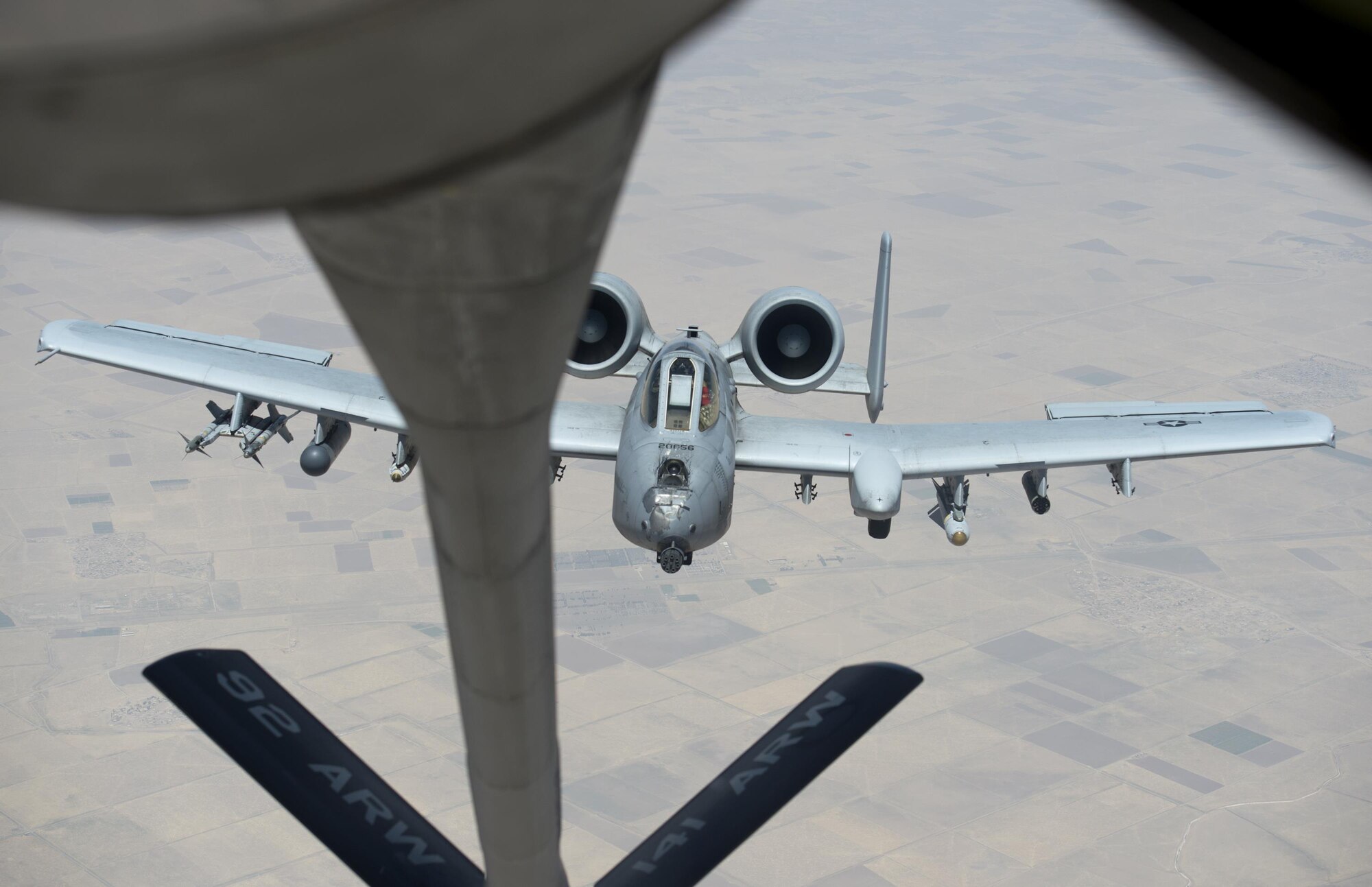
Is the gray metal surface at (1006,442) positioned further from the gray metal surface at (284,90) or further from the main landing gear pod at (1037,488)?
the gray metal surface at (284,90)

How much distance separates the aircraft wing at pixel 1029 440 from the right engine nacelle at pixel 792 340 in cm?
90

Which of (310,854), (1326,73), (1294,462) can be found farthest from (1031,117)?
(1326,73)

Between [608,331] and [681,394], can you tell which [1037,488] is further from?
[608,331]

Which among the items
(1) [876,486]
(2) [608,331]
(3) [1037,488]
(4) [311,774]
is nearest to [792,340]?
(2) [608,331]

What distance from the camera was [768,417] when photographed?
81.8 ft

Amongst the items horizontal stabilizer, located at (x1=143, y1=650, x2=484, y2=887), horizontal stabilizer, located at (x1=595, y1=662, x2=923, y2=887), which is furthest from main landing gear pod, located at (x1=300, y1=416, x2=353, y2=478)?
horizontal stabilizer, located at (x1=595, y1=662, x2=923, y2=887)

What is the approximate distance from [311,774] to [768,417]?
1520 centimetres

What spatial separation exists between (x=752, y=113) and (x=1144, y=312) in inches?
1780

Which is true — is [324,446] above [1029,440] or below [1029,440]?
below

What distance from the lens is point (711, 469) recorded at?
21.3m

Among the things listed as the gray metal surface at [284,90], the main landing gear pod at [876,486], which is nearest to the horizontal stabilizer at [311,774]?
the gray metal surface at [284,90]

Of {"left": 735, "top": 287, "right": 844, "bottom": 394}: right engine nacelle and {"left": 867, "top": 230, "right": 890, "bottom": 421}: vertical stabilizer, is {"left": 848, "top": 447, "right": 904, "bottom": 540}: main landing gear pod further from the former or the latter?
{"left": 867, "top": 230, "right": 890, "bottom": 421}: vertical stabilizer

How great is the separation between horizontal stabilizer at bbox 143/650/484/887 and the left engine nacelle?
1317cm

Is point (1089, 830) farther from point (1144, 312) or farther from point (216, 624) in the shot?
point (1144, 312)
